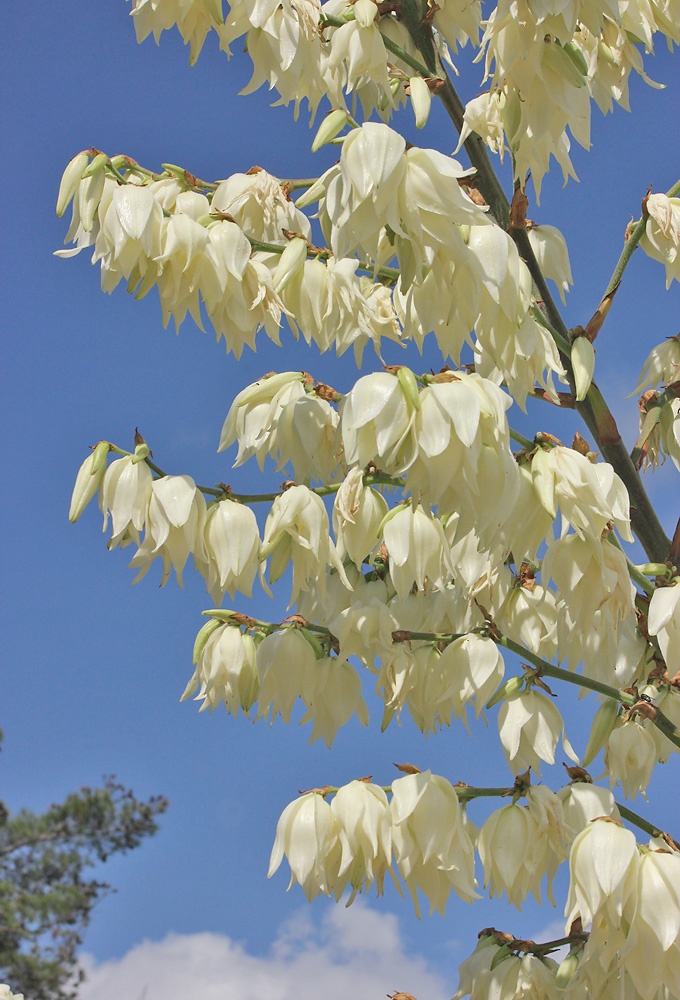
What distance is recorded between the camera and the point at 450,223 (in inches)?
42.1

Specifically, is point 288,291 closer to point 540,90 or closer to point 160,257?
point 160,257

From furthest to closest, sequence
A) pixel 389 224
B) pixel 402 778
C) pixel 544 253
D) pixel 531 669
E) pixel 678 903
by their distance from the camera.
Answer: pixel 544 253
pixel 531 669
pixel 402 778
pixel 678 903
pixel 389 224

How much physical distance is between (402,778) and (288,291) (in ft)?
2.80

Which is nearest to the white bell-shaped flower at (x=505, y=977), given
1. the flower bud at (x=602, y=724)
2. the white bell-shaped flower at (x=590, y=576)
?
the flower bud at (x=602, y=724)

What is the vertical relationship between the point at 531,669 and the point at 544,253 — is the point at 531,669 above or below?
below

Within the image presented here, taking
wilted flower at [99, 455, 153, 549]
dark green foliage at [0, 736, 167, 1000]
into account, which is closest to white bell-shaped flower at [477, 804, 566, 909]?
wilted flower at [99, 455, 153, 549]

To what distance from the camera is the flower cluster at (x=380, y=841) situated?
1.36 metres

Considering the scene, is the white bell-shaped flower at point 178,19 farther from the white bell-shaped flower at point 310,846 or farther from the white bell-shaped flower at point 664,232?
the white bell-shaped flower at point 310,846

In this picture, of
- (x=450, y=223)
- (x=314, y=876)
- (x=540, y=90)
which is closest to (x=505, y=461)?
(x=450, y=223)

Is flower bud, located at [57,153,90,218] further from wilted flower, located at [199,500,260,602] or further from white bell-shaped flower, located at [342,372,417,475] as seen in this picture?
white bell-shaped flower, located at [342,372,417,475]

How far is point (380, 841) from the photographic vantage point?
1399 mm

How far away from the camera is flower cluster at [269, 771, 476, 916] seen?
53.6 inches

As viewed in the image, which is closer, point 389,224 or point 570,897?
point 389,224

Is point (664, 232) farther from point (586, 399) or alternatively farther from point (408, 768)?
point (408, 768)
